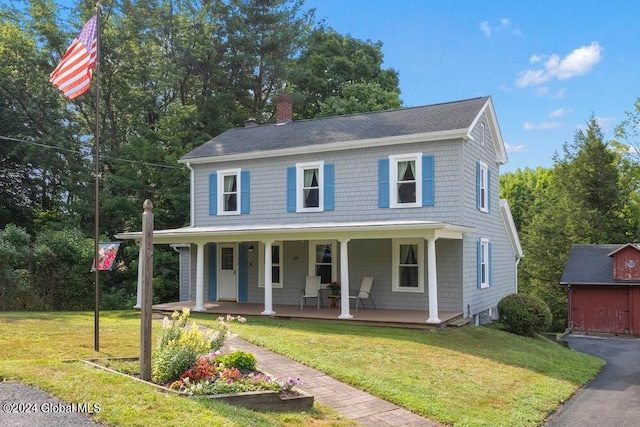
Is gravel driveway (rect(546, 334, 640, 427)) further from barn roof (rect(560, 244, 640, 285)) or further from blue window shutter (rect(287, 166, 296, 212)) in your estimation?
blue window shutter (rect(287, 166, 296, 212))

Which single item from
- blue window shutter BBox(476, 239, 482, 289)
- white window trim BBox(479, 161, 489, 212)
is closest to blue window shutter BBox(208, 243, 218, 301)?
blue window shutter BBox(476, 239, 482, 289)

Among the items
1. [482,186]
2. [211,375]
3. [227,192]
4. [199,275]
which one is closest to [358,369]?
[211,375]

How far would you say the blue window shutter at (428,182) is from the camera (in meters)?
14.7

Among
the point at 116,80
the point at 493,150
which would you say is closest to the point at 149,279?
the point at 493,150

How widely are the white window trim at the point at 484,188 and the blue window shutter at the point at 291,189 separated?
19.2 feet

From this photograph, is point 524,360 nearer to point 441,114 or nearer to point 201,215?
point 441,114

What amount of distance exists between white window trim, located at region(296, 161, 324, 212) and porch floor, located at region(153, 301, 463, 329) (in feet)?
10.1

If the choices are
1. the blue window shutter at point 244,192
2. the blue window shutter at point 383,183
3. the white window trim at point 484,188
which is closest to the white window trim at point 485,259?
the white window trim at point 484,188

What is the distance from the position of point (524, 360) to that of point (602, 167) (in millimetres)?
23040

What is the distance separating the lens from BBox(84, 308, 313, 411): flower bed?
232 inches

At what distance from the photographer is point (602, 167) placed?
29812 mm

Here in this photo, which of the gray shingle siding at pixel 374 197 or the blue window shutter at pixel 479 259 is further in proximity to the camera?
the blue window shutter at pixel 479 259

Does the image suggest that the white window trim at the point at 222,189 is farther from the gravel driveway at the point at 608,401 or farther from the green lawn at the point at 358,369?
the gravel driveway at the point at 608,401

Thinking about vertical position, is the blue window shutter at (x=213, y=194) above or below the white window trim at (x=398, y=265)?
above
